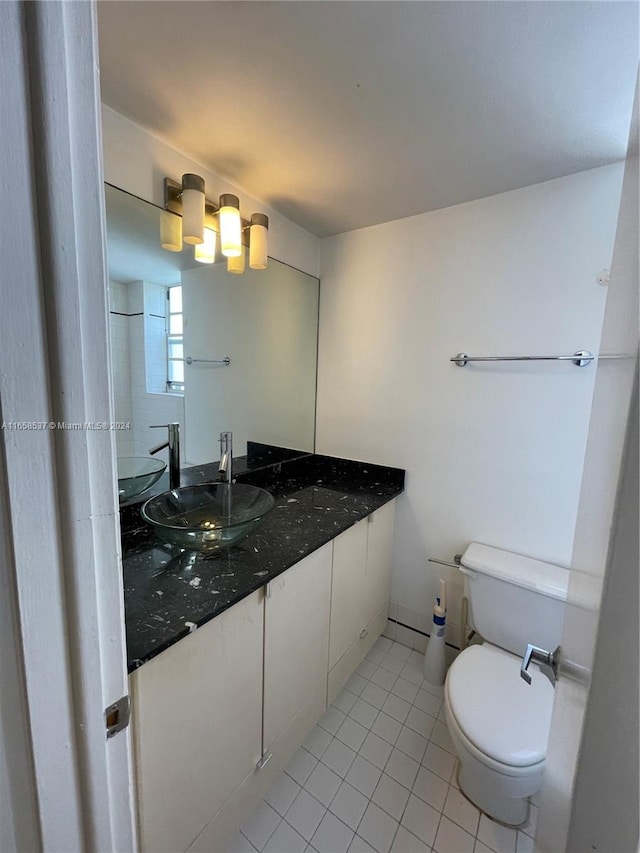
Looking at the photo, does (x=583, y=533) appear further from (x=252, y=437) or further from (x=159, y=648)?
(x=252, y=437)

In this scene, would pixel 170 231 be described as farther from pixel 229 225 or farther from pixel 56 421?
pixel 56 421

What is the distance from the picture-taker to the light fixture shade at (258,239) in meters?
1.58

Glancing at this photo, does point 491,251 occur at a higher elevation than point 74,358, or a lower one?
higher

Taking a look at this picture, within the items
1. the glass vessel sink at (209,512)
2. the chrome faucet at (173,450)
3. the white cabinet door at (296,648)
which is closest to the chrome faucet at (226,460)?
the glass vessel sink at (209,512)

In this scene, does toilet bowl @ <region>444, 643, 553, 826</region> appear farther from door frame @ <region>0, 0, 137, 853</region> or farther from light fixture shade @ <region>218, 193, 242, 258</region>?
light fixture shade @ <region>218, 193, 242, 258</region>

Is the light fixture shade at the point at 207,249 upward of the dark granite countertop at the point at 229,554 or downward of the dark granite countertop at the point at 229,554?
upward

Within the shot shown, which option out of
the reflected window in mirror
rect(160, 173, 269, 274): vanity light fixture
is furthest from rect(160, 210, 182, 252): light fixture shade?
the reflected window in mirror

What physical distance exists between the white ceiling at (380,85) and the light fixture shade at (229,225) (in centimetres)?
12

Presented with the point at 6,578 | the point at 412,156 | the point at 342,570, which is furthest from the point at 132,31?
the point at 342,570

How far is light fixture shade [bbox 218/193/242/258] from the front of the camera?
4.67ft

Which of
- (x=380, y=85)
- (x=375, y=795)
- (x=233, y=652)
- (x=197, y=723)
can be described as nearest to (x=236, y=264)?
(x=380, y=85)

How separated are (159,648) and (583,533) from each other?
85cm

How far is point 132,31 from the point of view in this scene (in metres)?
0.84

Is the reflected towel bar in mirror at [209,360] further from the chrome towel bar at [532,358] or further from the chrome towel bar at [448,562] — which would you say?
the chrome towel bar at [448,562]
